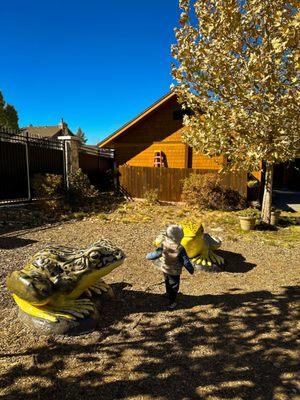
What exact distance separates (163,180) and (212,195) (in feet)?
10.1

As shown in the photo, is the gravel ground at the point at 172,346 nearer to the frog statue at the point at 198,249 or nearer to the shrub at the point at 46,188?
the frog statue at the point at 198,249

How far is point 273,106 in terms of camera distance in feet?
20.9

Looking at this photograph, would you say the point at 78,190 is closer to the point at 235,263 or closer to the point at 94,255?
the point at 235,263

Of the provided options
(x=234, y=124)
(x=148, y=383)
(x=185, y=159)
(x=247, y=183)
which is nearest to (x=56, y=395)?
(x=148, y=383)

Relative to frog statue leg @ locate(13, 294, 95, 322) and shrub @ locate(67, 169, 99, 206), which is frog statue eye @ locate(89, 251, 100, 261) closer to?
frog statue leg @ locate(13, 294, 95, 322)

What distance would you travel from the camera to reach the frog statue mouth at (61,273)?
4285mm

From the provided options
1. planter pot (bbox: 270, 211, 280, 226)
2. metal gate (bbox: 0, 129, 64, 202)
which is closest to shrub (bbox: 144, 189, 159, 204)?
metal gate (bbox: 0, 129, 64, 202)

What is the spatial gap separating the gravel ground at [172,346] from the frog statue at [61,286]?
0.66 ft

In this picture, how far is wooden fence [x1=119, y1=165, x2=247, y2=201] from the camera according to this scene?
14211 millimetres

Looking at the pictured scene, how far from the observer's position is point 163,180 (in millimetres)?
16125

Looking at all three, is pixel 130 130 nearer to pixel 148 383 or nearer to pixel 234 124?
pixel 234 124

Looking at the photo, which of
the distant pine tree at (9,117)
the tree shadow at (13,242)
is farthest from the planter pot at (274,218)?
the distant pine tree at (9,117)

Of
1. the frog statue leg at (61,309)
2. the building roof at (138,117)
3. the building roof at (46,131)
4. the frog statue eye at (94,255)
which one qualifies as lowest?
the frog statue leg at (61,309)

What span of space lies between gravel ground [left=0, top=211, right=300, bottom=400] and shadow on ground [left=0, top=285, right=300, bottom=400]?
0.01 meters
